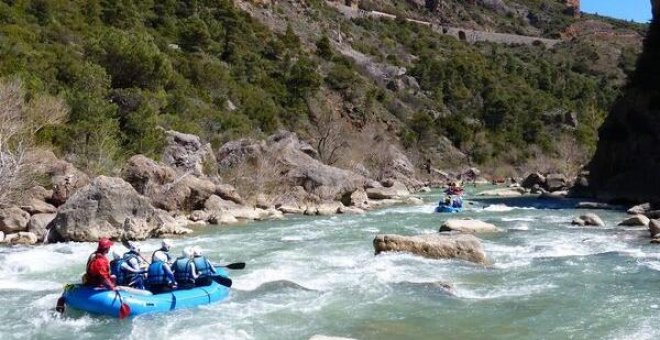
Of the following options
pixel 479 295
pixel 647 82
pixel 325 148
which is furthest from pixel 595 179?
pixel 479 295

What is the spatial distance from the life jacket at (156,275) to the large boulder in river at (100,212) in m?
7.48

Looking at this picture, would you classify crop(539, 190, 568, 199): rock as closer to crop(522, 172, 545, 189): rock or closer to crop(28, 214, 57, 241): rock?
crop(522, 172, 545, 189): rock

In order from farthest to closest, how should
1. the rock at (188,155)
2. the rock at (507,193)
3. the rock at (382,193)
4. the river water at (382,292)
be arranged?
the rock at (507,193) < the rock at (382,193) < the rock at (188,155) < the river water at (382,292)

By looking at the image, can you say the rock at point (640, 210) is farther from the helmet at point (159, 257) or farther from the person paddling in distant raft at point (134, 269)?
the person paddling in distant raft at point (134, 269)

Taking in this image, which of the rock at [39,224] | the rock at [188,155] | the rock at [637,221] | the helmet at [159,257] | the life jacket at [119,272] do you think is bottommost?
the rock at [39,224]

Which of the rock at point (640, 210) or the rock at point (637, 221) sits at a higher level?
the rock at point (637, 221)

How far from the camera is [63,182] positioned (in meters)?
21.6

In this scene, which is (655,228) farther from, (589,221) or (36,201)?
(36,201)

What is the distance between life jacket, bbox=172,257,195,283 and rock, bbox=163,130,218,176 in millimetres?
16937

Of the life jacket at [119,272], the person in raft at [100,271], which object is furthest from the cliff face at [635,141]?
the person in raft at [100,271]

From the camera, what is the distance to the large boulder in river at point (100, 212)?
1853cm

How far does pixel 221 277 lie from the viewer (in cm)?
1233

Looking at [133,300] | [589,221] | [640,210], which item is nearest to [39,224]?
[133,300]

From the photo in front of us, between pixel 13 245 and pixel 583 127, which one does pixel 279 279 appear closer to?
pixel 13 245
